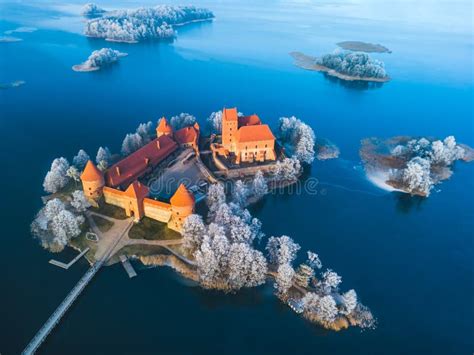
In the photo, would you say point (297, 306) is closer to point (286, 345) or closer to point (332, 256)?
point (286, 345)

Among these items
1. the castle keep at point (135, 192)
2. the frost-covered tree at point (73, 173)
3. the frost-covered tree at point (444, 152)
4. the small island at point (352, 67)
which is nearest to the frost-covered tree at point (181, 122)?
the castle keep at point (135, 192)

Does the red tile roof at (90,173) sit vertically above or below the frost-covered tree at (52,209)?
above

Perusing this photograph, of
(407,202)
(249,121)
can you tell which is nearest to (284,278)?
(407,202)

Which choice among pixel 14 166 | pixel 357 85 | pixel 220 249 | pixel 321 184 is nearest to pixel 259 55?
pixel 357 85

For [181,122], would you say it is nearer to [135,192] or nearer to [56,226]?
[135,192]

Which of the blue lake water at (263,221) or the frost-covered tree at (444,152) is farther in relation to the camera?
the frost-covered tree at (444,152)

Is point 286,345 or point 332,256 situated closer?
point 286,345

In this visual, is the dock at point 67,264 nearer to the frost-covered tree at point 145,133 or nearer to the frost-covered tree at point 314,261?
the frost-covered tree at point 145,133
